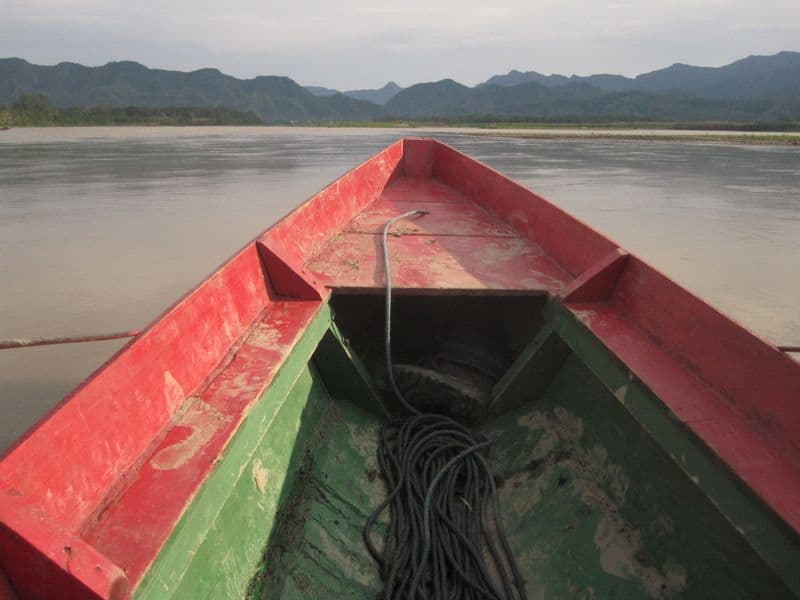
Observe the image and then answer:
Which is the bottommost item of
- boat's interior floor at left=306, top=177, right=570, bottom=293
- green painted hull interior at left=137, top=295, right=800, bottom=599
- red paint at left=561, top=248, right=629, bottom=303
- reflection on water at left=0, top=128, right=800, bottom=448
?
reflection on water at left=0, top=128, right=800, bottom=448

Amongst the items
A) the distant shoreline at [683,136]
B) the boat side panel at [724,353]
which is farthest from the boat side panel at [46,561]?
the distant shoreline at [683,136]

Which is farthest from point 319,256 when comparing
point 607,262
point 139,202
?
point 139,202

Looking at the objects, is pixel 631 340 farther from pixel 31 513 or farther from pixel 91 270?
pixel 91 270

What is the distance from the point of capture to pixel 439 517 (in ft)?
6.91

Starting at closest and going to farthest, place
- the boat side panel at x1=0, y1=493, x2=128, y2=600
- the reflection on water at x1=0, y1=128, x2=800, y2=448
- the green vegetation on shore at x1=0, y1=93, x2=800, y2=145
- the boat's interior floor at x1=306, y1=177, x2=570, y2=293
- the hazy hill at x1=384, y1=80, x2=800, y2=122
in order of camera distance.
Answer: the boat side panel at x1=0, y1=493, x2=128, y2=600
the boat's interior floor at x1=306, y1=177, x2=570, y2=293
the reflection on water at x1=0, y1=128, x2=800, y2=448
the green vegetation on shore at x1=0, y1=93, x2=800, y2=145
the hazy hill at x1=384, y1=80, x2=800, y2=122

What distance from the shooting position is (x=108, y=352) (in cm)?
390

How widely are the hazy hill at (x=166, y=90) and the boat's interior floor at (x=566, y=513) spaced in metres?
172

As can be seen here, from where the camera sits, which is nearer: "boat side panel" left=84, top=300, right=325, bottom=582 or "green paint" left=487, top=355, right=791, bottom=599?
"boat side panel" left=84, top=300, right=325, bottom=582

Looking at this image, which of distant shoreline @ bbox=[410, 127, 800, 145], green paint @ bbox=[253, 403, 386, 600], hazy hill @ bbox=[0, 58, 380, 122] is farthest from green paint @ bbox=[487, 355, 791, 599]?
hazy hill @ bbox=[0, 58, 380, 122]

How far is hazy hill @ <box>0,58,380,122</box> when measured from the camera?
157m

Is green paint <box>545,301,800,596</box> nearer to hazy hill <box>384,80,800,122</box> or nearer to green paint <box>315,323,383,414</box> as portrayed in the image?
green paint <box>315,323,383,414</box>

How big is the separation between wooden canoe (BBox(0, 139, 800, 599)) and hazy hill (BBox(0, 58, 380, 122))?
562ft

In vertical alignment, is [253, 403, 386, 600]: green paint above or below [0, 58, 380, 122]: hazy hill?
above

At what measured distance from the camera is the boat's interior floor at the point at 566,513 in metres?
1.63
